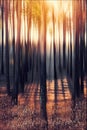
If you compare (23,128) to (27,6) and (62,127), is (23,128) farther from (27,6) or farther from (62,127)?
(27,6)

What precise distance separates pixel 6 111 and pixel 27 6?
5.41 m

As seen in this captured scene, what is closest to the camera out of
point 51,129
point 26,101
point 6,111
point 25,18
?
point 51,129

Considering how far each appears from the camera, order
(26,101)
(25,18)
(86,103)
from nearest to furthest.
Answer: (86,103) < (26,101) < (25,18)

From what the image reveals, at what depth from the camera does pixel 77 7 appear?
36.7 ft

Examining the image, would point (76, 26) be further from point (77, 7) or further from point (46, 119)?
point (46, 119)

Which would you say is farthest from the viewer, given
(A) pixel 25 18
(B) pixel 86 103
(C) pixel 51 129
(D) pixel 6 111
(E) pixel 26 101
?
(A) pixel 25 18

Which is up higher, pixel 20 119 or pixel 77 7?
pixel 77 7

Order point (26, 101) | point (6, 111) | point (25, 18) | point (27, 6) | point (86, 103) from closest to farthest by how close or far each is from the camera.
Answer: point (6, 111)
point (86, 103)
point (26, 101)
point (27, 6)
point (25, 18)

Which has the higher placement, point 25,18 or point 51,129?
point 25,18

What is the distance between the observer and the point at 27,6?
1272cm

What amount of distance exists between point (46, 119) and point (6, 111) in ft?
4.20

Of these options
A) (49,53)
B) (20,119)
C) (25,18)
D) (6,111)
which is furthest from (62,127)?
(49,53)

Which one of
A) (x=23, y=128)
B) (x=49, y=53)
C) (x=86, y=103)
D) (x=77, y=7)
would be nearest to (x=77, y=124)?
(x=23, y=128)

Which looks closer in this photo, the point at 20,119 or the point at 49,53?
the point at 20,119
